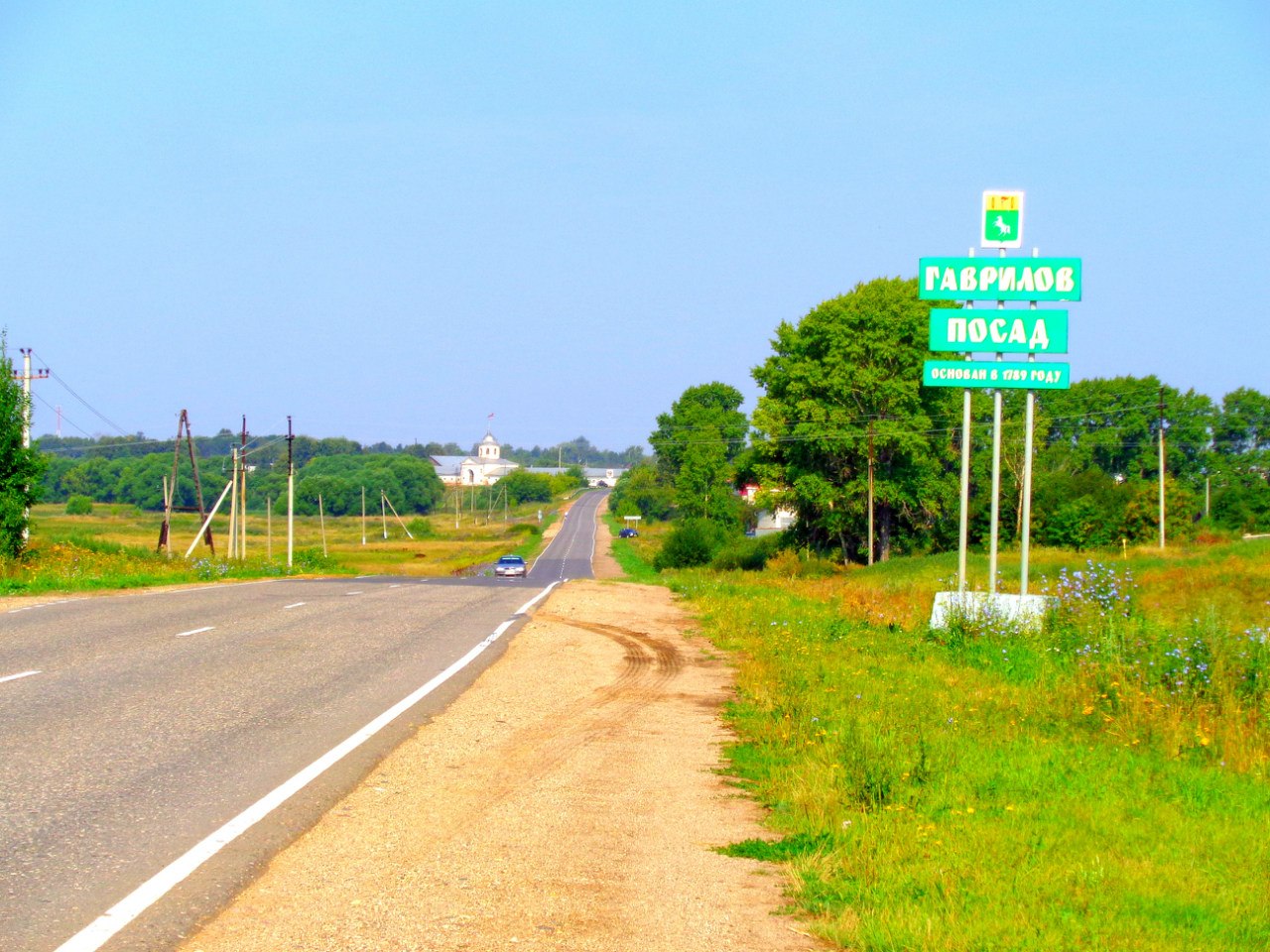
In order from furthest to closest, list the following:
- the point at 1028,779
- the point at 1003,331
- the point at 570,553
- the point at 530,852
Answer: the point at 570,553 < the point at 1003,331 < the point at 1028,779 < the point at 530,852

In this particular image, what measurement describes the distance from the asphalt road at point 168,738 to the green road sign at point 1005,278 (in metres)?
8.93

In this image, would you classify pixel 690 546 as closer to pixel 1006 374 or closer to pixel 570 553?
pixel 570 553

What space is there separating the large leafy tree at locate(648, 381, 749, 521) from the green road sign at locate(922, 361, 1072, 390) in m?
86.9

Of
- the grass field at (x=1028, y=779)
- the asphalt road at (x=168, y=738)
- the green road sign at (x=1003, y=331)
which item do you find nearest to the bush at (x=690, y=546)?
the asphalt road at (x=168, y=738)

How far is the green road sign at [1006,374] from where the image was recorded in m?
18.0

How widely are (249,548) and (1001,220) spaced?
280ft

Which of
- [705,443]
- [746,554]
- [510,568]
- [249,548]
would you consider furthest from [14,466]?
[705,443]

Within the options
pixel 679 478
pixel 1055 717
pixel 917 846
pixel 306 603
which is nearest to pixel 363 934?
pixel 917 846

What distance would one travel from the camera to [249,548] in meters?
94.7

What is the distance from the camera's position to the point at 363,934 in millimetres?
5094

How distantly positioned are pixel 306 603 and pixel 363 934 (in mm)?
19860

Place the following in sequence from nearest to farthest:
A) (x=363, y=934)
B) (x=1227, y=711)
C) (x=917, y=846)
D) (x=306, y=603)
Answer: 1. (x=363, y=934)
2. (x=917, y=846)
3. (x=1227, y=711)
4. (x=306, y=603)

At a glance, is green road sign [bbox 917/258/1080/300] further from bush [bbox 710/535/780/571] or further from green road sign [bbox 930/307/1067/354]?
bush [bbox 710/535/780/571]

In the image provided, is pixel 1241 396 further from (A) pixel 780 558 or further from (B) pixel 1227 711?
(B) pixel 1227 711
